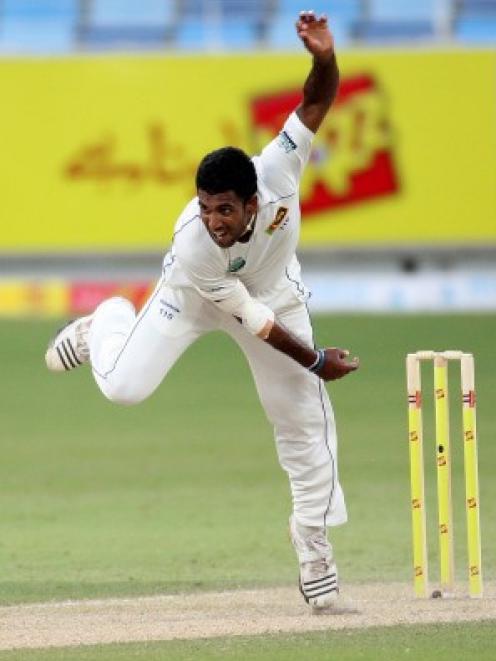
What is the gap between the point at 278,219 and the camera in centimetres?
539

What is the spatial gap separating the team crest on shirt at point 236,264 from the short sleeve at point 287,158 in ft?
0.76

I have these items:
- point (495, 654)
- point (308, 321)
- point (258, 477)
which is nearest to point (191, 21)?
point (258, 477)

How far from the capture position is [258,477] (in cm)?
917

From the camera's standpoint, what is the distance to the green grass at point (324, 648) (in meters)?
4.98

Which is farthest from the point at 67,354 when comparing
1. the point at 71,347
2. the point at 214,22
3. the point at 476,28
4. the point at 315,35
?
the point at 476,28

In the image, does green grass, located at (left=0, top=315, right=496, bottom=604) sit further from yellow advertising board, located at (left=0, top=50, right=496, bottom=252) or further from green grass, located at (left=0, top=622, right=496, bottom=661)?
yellow advertising board, located at (left=0, top=50, right=496, bottom=252)

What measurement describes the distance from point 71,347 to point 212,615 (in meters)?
1.03

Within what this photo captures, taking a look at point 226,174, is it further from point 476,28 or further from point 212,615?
point 476,28

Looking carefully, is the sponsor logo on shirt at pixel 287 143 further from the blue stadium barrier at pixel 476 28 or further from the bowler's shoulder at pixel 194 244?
the blue stadium barrier at pixel 476 28

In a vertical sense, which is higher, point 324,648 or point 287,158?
point 287,158

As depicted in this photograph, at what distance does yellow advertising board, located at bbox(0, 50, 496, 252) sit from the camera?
15.8 metres

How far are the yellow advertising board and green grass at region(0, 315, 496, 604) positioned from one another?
80.9 inches

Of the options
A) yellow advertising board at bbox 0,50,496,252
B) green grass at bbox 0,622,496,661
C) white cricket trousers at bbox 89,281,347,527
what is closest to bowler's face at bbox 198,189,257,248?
white cricket trousers at bbox 89,281,347,527

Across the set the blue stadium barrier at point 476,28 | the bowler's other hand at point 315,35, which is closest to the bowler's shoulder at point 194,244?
the bowler's other hand at point 315,35
